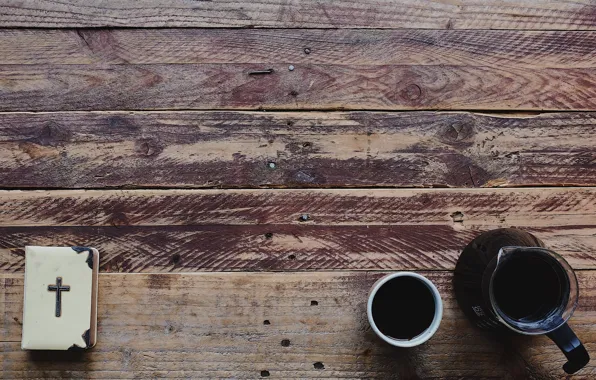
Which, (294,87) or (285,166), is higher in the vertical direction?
(294,87)

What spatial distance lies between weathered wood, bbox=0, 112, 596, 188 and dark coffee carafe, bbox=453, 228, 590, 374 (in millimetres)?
123

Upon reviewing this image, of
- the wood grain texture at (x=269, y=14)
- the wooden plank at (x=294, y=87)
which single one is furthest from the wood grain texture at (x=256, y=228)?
the wood grain texture at (x=269, y=14)

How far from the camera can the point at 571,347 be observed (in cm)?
73

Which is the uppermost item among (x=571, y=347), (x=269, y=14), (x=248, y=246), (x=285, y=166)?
(x=269, y=14)

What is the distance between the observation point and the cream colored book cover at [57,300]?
2.67 feet

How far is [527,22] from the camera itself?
88cm

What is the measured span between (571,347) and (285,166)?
449mm

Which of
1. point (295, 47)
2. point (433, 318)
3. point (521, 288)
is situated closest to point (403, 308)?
point (433, 318)

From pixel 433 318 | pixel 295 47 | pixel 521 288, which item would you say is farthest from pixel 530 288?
pixel 295 47

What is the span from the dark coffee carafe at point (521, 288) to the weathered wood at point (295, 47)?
0.92ft

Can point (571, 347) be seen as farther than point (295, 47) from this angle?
No

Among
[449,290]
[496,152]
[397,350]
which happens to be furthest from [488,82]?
[397,350]

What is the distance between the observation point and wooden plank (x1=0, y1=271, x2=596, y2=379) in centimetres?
84

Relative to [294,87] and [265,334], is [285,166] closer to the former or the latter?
[294,87]
